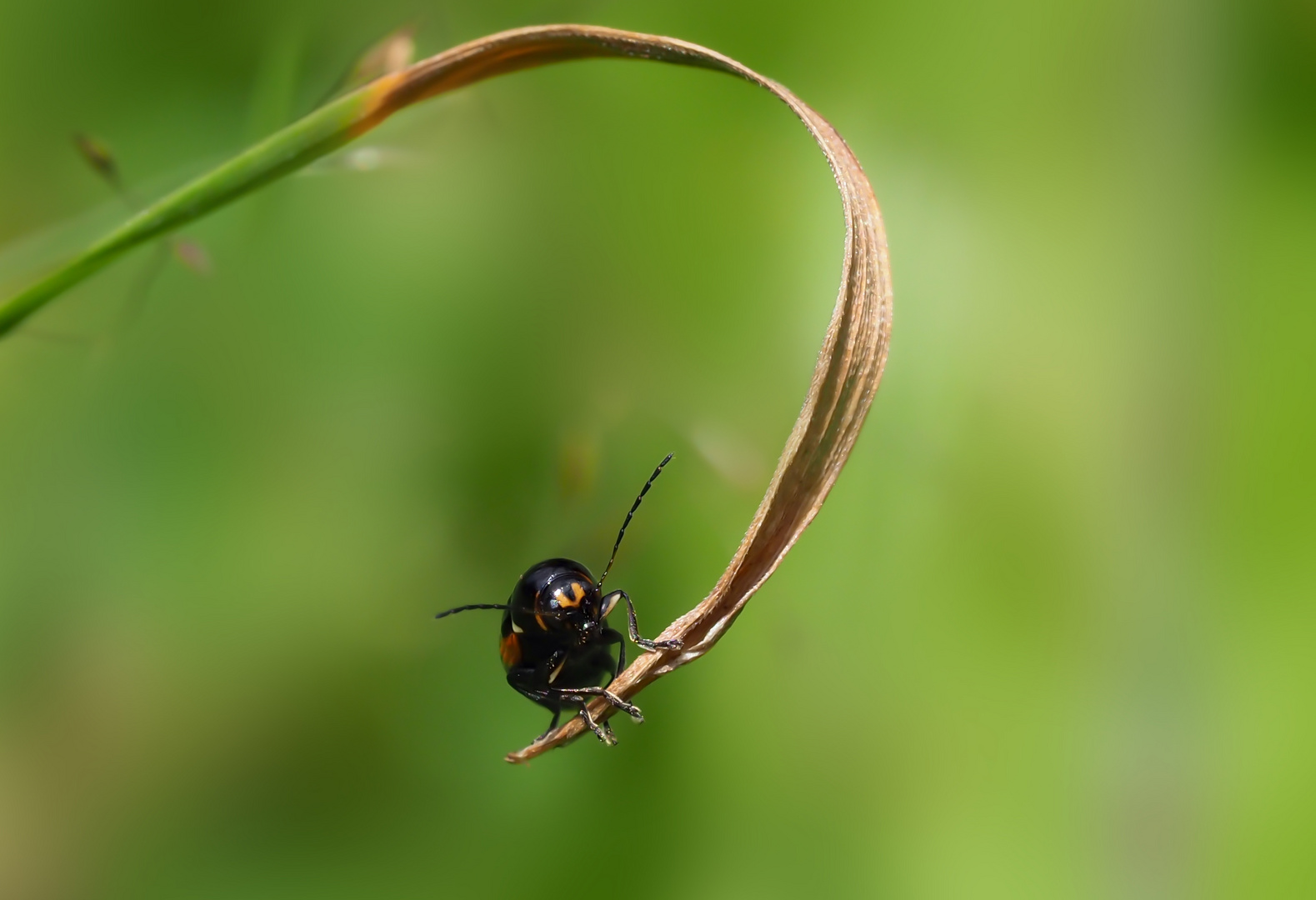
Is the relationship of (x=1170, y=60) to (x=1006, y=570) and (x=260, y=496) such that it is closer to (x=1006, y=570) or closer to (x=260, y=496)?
(x=1006, y=570)

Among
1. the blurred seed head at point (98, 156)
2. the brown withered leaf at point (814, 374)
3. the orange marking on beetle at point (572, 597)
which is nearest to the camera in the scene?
the brown withered leaf at point (814, 374)

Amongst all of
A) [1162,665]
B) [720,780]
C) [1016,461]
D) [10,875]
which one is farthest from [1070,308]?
[10,875]

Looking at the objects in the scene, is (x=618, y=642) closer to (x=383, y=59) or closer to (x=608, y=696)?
(x=608, y=696)

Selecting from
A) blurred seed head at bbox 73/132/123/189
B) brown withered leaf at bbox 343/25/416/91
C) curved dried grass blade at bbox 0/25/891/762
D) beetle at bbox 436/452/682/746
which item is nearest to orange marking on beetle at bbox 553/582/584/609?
beetle at bbox 436/452/682/746

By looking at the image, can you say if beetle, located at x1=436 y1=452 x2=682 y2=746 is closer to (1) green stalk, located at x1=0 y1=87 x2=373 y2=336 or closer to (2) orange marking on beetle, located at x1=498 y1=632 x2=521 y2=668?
(2) orange marking on beetle, located at x1=498 y1=632 x2=521 y2=668

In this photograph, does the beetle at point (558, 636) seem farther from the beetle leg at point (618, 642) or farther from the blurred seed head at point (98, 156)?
the blurred seed head at point (98, 156)

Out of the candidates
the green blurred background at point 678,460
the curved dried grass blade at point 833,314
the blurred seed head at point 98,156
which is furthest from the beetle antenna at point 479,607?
the blurred seed head at point 98,156

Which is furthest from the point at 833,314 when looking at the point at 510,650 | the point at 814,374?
the point at 510,650
